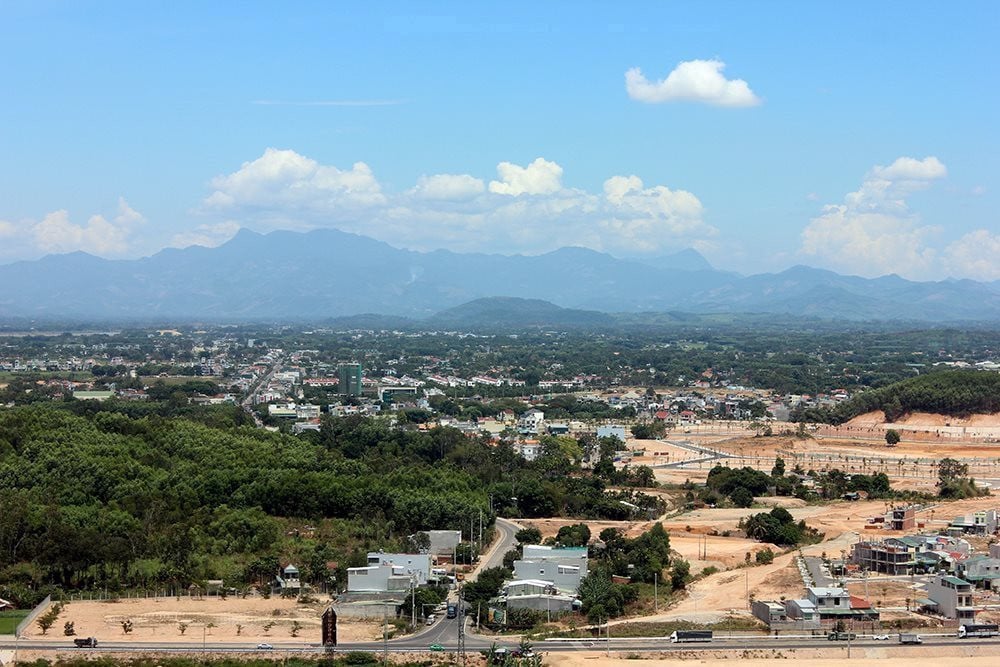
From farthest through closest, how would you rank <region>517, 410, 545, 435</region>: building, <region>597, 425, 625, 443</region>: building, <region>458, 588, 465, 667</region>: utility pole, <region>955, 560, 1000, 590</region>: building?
<region>517, 410, 545, 435</region>: building
<region>597, 425, 625, 443</region>: building
<region>955, 560, 1000, 590</region>: building
<region>458, 588, 465, 667</region>: utility pole

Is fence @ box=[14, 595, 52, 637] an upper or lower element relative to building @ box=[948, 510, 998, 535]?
lower

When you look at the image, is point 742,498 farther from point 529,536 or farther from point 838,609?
point 838,609

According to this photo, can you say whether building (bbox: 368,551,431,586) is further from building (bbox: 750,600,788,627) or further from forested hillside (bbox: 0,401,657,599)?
building (bbox: 750,600,788,627)

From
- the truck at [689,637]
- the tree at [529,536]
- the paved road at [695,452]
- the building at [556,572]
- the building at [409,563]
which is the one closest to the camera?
the truck at [689,637]

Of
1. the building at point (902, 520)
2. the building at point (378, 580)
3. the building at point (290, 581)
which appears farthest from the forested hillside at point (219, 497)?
the building at point (902, 520)

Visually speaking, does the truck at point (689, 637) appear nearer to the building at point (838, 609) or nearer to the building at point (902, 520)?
the building at point (838, 609)

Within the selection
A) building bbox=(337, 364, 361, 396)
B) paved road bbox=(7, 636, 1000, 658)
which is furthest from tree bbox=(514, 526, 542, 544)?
building bbox=(337, 364, 361, 396)

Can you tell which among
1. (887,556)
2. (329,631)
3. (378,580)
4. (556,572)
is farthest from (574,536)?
(329,631)
